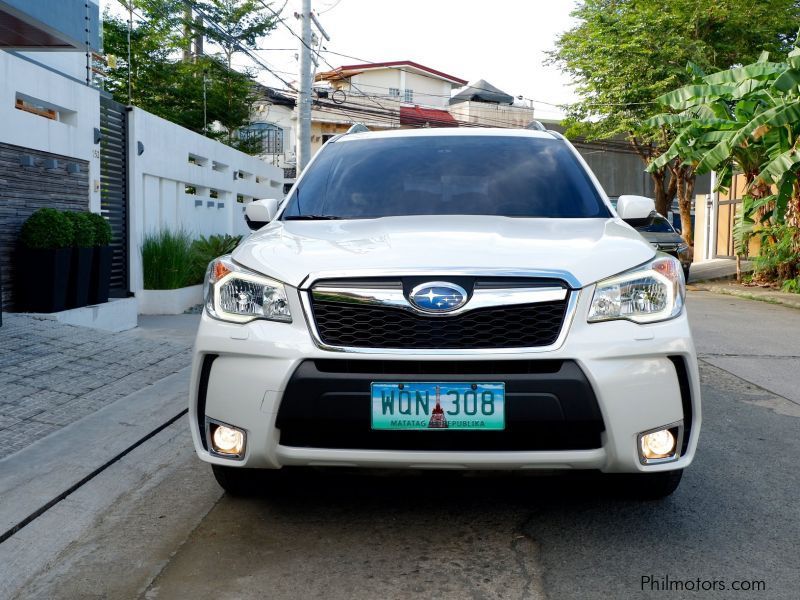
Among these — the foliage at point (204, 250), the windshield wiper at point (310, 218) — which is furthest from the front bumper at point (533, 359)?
the foliage at point (204, 250)

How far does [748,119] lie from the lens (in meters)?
17.3

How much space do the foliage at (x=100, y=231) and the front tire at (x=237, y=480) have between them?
6650 millimetres

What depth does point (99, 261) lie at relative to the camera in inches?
388

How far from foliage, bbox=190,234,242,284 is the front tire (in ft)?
32.0

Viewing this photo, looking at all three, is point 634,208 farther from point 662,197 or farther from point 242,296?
point 662,197

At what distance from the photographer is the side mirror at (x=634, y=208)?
4305 millimetres

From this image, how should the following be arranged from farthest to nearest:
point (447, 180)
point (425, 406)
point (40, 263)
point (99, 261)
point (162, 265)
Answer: point (162, 265) < point (99, 261) < point (40, 263) < point (447, 180) < point (425, 406)

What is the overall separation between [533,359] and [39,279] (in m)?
7.00

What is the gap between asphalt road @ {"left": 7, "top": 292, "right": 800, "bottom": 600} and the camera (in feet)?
9.70

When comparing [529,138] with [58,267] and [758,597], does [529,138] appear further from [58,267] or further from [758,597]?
[58,267]

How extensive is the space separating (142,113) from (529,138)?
357 inches

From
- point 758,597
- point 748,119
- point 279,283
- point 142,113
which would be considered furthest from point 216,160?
point 758,597

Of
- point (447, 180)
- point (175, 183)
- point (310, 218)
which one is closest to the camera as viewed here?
point (310, 218)

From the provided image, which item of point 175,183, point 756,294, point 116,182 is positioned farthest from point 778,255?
point 116,182
